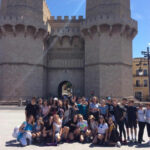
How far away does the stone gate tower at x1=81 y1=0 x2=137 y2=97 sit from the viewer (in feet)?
65.5

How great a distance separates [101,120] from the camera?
6211 millimetres

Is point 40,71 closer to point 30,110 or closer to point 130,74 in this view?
point 130,74

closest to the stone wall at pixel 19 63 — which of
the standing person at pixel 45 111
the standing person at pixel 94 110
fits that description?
the standing person at pixel 45 111

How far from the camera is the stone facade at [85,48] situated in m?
20.1

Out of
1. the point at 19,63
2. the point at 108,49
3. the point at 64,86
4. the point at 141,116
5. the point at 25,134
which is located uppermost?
the point at 108,49

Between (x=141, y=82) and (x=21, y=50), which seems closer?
(x=21, y=50)

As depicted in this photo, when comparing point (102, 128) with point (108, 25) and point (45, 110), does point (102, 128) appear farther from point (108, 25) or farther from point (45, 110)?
point (108, 25)

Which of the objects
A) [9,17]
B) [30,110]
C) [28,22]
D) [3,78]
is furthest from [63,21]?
[30,110]

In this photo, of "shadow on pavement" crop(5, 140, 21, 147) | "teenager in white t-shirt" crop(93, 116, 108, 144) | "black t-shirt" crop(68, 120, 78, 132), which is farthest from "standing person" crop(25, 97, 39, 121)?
"teenager in white t-shirt" crop(93, 116, 108, 144)

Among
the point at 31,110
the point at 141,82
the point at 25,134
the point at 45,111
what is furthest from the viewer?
the point at 141,82

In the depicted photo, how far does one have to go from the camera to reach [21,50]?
68.2 feet

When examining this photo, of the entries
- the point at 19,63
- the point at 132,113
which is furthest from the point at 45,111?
the point at 19,63

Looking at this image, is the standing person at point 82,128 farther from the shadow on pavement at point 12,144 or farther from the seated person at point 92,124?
the shadow on pavement at point 12,144

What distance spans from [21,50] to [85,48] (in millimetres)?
7856
